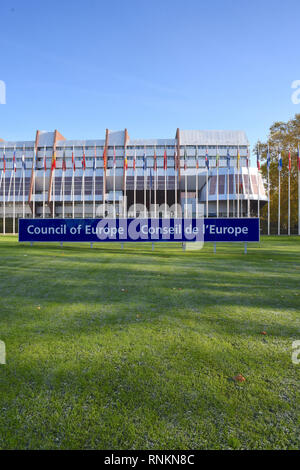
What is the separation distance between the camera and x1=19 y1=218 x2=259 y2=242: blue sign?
16266 mm

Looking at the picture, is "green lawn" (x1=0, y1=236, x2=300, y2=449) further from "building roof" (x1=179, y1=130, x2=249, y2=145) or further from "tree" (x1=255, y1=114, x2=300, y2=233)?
"building roof" (x1=179, y1=130, x2=249, y2=145)

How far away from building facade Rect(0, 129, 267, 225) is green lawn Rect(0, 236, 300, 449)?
44861 mm

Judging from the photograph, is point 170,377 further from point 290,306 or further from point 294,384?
point 290,306

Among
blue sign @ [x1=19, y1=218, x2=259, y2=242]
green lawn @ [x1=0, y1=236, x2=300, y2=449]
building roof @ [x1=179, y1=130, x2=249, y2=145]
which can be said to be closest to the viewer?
green lawn @ [x1=0, y1=236, x2=300, y2=449]

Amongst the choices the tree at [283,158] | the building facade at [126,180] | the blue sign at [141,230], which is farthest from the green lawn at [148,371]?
the building facade at [126,180]

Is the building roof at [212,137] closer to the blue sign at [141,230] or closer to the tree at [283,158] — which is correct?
the tree at [283,158]

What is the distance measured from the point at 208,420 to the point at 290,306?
401 cm

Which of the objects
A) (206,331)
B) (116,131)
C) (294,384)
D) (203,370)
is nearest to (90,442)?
(203,370)

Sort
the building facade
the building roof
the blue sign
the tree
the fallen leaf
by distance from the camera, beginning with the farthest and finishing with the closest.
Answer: the building roof
the building facade
the tree
the blue sign
the fallen leaf

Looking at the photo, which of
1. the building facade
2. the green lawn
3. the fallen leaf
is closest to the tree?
the building facade

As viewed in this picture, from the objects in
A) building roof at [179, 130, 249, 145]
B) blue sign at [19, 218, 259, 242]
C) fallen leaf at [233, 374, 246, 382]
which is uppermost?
building roof at [179, 130, 249, 145]

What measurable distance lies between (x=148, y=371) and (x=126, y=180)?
53.4 meters

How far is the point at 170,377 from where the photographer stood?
9.61 feet

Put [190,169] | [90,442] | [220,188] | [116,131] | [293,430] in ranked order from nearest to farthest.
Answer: [90,442] < [293,430] < [220,188] < [190,169] < [116,131]
